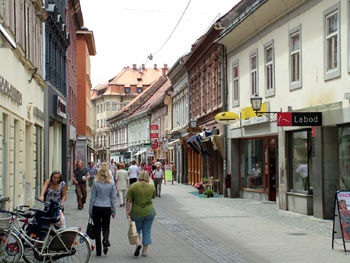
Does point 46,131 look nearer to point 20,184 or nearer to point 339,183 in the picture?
point 20,184

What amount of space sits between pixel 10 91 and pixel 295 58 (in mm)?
8641

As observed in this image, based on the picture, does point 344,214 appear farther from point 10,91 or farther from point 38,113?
point 38,113

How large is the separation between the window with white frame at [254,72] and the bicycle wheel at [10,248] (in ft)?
51.5

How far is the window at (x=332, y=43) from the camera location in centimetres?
1658

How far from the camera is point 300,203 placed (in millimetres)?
19484

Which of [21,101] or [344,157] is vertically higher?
[21,101]

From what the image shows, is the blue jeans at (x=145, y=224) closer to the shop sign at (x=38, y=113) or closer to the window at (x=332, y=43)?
the window at (x=332, y=43)

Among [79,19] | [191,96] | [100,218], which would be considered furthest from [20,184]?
[79,19]

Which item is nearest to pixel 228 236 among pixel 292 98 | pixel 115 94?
pixel 292 98

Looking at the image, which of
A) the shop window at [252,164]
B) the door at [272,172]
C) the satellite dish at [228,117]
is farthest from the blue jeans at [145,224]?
the satellite dish at [228,117]

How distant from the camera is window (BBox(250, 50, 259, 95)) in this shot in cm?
2412

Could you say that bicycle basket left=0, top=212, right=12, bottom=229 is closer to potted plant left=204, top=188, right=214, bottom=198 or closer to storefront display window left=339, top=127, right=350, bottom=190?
storefront display window left=339, top=127, right=350, bottom=190

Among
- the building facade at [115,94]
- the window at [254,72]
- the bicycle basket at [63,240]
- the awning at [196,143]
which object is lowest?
the bicycle basket at [63,240]

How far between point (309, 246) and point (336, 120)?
16.5 ft
